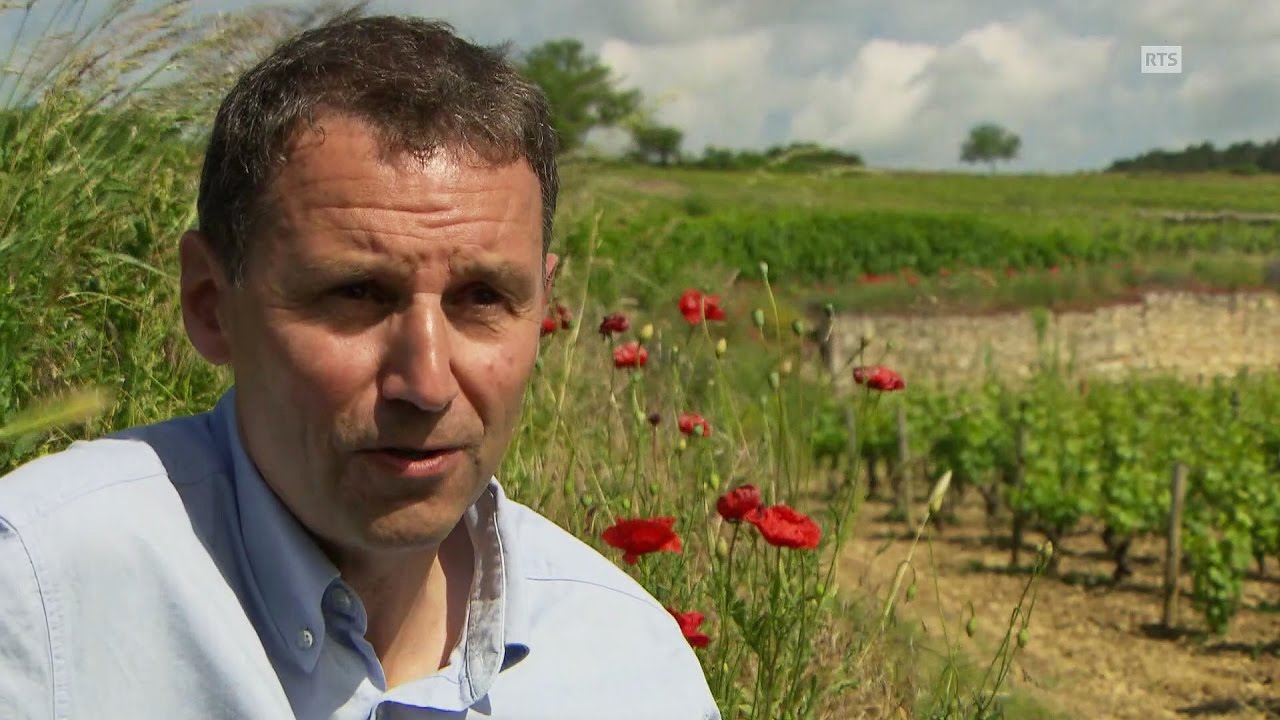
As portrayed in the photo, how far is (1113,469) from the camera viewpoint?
10.5 metres

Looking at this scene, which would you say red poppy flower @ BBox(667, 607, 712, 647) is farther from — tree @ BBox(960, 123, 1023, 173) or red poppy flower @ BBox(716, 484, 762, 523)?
tree @ BBox(960, 123, 1023, 173)

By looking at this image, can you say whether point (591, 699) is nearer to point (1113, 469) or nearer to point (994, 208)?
point (1113, 469)

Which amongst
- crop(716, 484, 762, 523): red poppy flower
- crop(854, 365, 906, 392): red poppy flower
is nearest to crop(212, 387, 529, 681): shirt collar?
crop(716, 484, 762, 523): red poppy flower

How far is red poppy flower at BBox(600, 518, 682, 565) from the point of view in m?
2.41

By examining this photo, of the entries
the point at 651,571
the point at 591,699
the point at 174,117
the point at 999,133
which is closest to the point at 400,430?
the point at 591,699

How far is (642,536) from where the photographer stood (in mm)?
2420

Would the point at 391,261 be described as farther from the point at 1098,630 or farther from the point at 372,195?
the point at 1098,630

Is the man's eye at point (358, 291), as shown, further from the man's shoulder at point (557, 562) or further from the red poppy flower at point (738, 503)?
the red poppy flower at point (738, 503)

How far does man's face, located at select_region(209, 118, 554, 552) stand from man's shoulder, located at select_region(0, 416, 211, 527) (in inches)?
3.0

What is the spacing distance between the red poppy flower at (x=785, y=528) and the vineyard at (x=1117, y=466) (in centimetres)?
659

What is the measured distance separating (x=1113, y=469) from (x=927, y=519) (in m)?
8.21

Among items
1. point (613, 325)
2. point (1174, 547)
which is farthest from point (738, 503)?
point (1174, 547)

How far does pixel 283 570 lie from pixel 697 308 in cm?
247

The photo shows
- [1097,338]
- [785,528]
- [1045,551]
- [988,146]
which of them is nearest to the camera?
[785,528]
